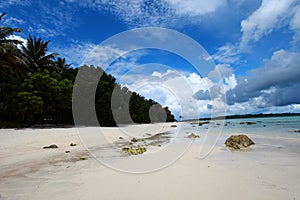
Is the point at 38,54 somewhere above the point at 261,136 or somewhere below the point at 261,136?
above

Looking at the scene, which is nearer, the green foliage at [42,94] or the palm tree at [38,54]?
the green foliage at [42,94]

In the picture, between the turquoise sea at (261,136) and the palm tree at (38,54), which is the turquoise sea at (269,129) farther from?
the palm tree at (38,54)

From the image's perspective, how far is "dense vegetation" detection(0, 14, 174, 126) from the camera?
18.6m

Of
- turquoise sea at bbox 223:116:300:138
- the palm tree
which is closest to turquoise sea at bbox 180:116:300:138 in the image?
turquoise sea at bbox 223:116:300:138

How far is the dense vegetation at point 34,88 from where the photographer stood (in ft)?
61.1

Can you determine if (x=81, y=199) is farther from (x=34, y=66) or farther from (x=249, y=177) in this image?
(x=34, y=66)

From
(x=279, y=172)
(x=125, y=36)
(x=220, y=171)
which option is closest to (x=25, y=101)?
(x=125, y=36)

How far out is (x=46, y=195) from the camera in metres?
3.44

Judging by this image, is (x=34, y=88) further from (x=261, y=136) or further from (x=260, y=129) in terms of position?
(x=260, y=129)

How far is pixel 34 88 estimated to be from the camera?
19.6 meters

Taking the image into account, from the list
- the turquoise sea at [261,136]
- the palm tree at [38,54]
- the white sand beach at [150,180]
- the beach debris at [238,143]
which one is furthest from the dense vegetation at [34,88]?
the beach debris at [238,143]

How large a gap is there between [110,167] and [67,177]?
125 cm

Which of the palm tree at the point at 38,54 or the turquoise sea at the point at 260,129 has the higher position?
the palm tree at the point at 38,54

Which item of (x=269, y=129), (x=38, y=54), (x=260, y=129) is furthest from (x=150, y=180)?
(x=38, y=54)
